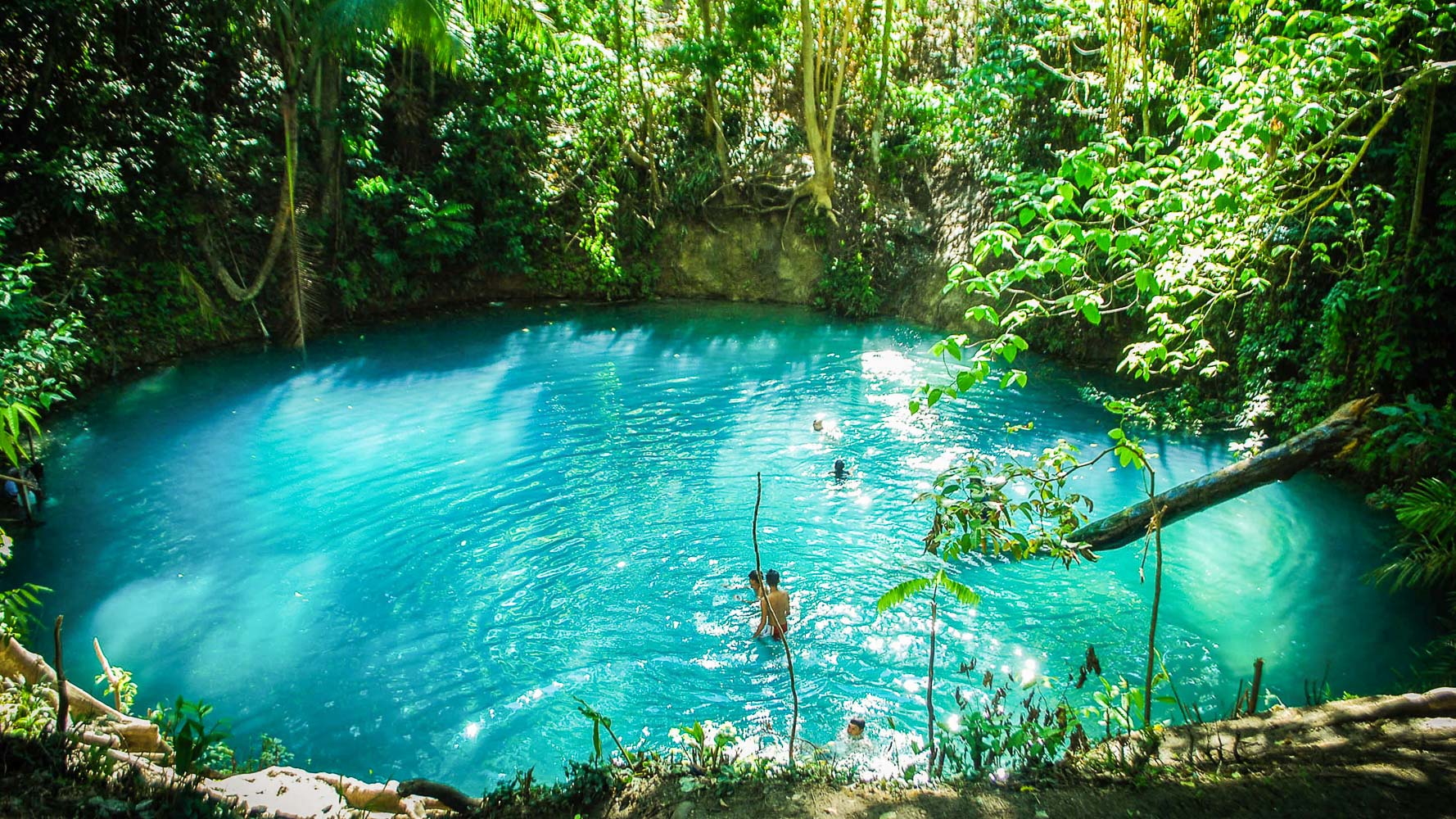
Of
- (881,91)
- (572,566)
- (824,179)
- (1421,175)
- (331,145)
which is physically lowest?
(572,566)

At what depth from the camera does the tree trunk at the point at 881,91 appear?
1788 centimetres

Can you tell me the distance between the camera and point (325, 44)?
14.2 metres

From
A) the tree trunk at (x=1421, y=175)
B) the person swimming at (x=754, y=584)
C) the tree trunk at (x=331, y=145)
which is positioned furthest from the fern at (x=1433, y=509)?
the tree trunk at (x=331, y=145)

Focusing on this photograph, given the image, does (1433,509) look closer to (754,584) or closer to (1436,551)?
(1436,551)

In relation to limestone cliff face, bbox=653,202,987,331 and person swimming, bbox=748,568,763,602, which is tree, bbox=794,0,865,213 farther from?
person swimming, bbox=748,568,763,602

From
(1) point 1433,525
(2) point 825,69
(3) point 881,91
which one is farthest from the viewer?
(2) point 825,69

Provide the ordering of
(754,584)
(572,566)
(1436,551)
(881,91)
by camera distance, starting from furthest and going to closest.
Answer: (881,91), (572,566), (754,584), (1436,551)

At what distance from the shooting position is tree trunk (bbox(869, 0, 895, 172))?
17875 millimetres

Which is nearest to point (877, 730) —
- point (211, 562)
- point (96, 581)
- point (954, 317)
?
point (211, 562)

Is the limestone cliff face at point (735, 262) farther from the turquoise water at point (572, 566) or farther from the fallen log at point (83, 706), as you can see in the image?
the fallen log at point (83, 706)

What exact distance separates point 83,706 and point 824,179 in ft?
57.6

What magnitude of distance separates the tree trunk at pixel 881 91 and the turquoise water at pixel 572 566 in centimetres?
840

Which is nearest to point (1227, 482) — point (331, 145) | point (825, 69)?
point (825, 69)

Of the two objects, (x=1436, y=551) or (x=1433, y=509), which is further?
(x=1436, y=551)
